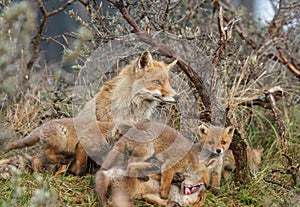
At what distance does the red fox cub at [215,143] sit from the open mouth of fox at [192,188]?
0.29 m

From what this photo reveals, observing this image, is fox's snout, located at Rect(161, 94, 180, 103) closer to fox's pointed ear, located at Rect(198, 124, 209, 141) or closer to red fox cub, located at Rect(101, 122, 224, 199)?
red fox cub, located at Rect(101, 122, 224, 199)

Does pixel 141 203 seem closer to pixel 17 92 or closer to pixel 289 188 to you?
pixel 289 188

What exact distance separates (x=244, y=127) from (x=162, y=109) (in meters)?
1.57

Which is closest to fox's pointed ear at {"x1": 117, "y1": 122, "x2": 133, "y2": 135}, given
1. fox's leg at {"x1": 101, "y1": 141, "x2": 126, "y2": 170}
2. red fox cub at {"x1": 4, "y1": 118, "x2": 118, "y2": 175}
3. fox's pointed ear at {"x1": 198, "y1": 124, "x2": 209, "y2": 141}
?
fox's leg at {"x1": 101, "y1": 141, "x2": 126, "y2": 170}

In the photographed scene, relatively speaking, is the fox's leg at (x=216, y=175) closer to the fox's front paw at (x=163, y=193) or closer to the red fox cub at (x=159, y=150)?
the red fox cub at (x=159, y=150)

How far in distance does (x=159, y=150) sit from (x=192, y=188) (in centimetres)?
46

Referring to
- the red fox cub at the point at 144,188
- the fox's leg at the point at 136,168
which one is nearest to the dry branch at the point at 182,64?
the red fox cub at the point at 144,188

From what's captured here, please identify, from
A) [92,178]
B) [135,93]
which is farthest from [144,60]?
[92,178]

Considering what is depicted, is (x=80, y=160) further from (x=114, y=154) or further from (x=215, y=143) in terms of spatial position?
(x=215, y=143)

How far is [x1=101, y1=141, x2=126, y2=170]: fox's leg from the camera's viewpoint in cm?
Result: 498

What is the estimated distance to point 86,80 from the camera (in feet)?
22.3

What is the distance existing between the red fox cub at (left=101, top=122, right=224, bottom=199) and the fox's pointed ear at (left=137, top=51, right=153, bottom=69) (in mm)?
645

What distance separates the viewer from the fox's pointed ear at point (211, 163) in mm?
5280

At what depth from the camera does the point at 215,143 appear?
17.8 feet
